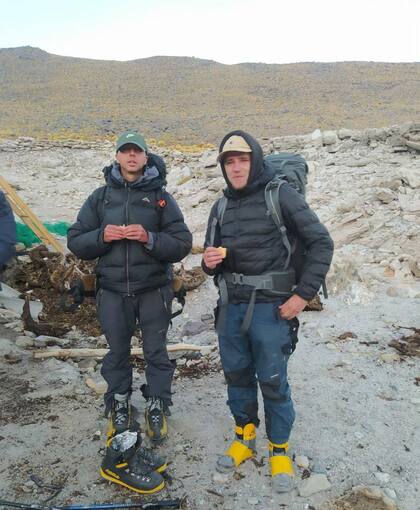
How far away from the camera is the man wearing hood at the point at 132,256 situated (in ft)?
11.0

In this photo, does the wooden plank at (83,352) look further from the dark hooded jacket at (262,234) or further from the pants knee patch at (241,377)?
the dark hooded jacket at (262,234)

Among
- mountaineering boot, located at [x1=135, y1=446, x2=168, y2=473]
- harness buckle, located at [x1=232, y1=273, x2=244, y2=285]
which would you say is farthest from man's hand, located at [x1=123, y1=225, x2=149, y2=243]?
mountaineering boot, located at [x1=135, y1=446, x2=168, y2=473]

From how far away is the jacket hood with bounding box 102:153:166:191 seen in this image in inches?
133

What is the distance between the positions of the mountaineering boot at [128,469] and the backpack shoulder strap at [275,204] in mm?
1615

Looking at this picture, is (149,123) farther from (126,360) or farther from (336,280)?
(126,360)

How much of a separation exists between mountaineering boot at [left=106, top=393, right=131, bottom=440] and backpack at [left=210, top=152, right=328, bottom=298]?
1.38 meters

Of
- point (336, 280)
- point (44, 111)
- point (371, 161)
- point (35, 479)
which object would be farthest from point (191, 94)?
point (35, 479)

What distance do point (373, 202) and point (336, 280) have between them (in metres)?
3.20

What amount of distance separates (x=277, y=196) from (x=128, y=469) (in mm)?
1946

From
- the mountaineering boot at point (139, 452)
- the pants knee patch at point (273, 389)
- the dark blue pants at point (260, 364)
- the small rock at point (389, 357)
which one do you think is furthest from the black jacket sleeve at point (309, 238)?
the small rock at point (389, 357)

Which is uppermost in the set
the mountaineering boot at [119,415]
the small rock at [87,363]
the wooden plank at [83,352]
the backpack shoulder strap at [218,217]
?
the backpack shoulder strap at [218,217]

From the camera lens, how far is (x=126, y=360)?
143 inches

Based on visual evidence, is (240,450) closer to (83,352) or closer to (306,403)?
(306,403)

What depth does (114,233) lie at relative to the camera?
3.23 m
